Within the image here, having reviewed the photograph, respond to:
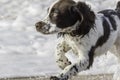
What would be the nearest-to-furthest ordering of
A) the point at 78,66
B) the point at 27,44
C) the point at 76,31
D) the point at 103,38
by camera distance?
the point at 78,66 → the point at 76,31 → the point at 103,38 → the point at 27,44

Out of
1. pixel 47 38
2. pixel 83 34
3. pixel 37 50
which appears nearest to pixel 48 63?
pixel 37 50

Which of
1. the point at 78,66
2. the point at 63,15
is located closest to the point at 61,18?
the point at 63,15

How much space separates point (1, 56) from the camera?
844 cm

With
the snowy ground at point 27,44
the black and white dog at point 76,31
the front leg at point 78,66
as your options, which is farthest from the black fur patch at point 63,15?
the snowy ground at point 27,44

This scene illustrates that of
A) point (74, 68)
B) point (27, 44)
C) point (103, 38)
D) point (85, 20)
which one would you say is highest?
point (85, 20)

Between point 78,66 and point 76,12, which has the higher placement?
point 76,12

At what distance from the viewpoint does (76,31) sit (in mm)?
6129

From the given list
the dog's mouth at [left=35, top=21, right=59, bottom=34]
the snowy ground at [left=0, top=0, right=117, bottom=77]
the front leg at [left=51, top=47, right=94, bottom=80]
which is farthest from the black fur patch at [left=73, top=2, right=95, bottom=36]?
the snowy ground at [left=0, top=0, right=117, bottom=77]

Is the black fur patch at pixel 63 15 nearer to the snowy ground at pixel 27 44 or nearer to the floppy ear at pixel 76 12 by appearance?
the floppy ear at pixel 76 12

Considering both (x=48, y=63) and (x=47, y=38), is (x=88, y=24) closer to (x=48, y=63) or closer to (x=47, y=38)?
(x=48, y=63)

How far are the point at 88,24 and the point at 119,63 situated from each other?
1.57 meters

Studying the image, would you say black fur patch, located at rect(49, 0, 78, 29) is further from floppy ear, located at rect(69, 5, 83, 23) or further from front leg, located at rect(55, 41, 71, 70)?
front leg, located at rect(55, 41, 71, 70)

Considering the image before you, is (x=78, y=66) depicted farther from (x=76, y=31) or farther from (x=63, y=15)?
(x=63, y=15)

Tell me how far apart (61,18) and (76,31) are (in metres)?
0.24
